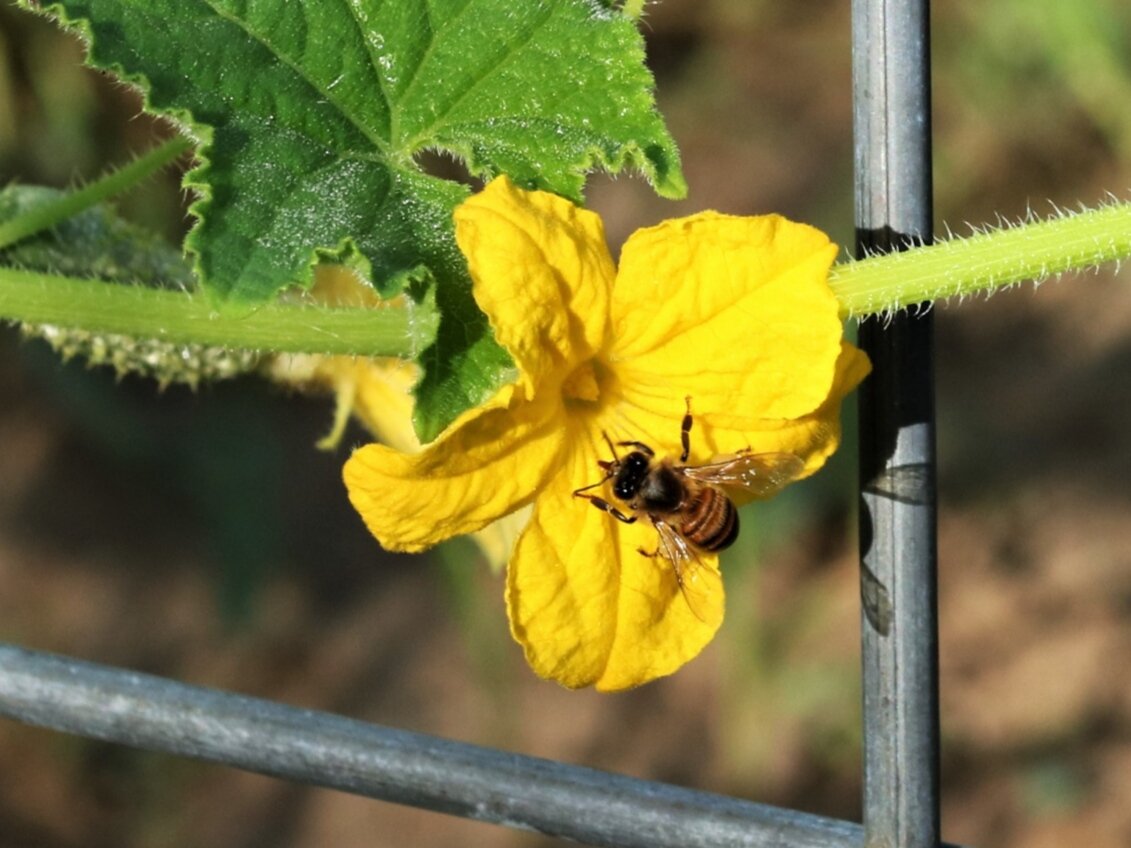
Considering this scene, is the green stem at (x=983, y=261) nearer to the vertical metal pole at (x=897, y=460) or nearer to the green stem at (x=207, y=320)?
the vertical metal pole at (x=897, y=460)

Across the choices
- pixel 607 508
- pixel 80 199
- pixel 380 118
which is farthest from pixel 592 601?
pixel 80 199

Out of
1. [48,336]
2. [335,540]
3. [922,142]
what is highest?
[335,540]

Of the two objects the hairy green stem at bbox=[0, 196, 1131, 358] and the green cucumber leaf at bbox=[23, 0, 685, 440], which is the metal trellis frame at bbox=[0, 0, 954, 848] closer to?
the hairy green stem at bbox=[0, 196, 1131, 358]

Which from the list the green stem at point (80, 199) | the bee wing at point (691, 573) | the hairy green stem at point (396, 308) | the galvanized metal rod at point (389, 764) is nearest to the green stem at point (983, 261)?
the hairy green stem at point (396, 308)

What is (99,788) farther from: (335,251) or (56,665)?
(335,251)

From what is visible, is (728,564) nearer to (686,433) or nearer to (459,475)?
(686,433)

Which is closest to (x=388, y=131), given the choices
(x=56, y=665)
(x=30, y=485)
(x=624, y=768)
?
(x=56, y=665)
